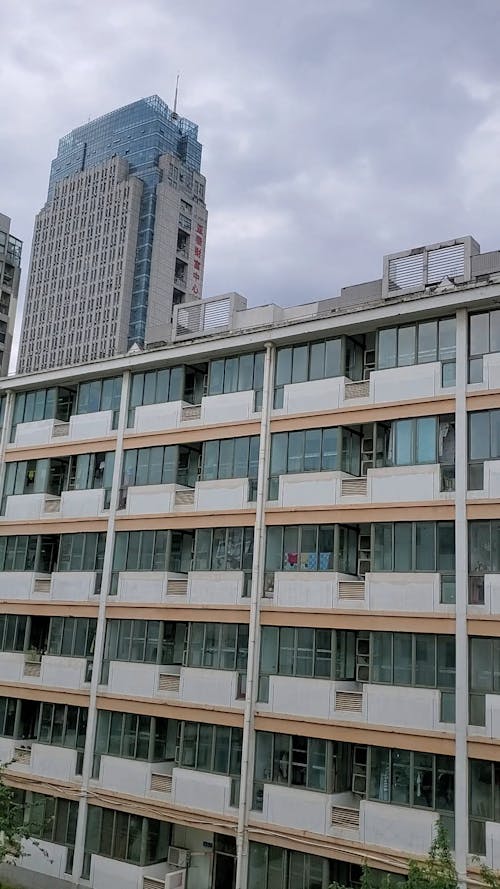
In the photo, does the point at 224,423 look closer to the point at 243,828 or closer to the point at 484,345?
the point at 484,345

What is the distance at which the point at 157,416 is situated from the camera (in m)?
30.6

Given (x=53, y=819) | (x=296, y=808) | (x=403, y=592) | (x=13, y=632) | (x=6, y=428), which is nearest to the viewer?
(x=403, y=592)

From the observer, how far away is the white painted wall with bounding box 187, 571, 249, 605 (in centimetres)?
2683

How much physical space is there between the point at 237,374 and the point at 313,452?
4367 mm

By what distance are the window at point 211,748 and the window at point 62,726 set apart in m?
4.49

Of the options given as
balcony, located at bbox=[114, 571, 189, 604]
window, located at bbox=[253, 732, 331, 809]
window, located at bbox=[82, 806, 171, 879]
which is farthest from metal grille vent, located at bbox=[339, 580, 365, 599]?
window, located at bbox=[82, 806, 171, 879]

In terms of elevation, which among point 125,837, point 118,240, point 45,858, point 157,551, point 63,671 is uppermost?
point 118,240

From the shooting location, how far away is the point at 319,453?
2636 centimetres

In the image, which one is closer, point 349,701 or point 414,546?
point 414,546

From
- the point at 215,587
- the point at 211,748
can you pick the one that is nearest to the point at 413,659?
the point at 215,587

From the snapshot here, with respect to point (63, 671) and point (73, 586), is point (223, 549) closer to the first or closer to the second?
point (73, 586)

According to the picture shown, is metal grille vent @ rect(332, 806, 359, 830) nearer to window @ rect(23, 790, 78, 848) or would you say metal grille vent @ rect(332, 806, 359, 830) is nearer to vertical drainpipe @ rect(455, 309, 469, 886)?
vertical drainpipe @ rect(455, 309, 469, 886)

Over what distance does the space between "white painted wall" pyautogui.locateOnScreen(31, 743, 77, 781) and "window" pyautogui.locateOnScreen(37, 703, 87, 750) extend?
0.20m

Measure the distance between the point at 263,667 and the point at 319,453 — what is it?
6544mm
